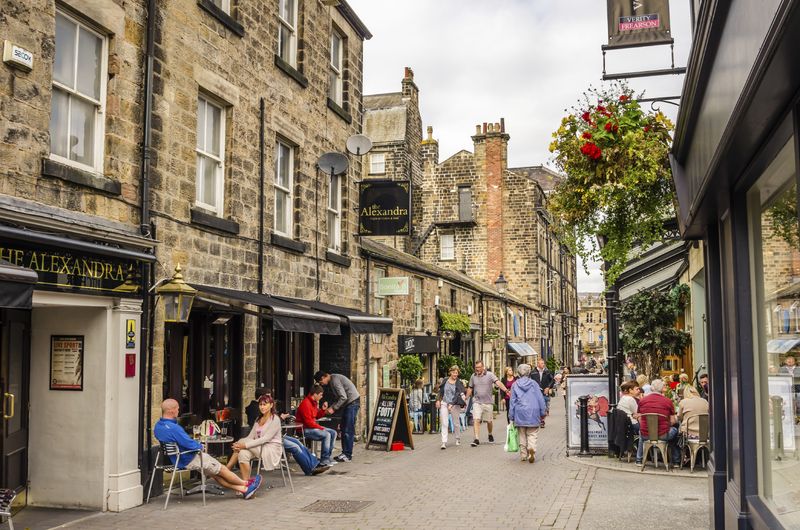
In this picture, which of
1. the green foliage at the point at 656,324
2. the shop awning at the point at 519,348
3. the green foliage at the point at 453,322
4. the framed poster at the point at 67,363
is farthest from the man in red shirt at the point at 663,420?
the shop awning at the point at 519,348

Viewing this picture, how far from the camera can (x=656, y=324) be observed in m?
19.1

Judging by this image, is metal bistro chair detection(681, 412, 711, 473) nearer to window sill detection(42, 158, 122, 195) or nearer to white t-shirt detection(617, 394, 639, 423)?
white t-shirt detection(617, 394, 639, 423)

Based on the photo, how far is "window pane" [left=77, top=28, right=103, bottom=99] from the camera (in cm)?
969

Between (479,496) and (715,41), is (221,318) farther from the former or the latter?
(715,41)

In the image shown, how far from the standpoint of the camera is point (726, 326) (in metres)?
6.32

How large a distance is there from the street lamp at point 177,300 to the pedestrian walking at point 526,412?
6378 millimetres

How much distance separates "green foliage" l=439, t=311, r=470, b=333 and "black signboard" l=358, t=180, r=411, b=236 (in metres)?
8.27

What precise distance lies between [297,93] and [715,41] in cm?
1172

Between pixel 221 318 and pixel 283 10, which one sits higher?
pixel 283 10

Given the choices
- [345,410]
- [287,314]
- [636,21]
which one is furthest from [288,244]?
[636,21]

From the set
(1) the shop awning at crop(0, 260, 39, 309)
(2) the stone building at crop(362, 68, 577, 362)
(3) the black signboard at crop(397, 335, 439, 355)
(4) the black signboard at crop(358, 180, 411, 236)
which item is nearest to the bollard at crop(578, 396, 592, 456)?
(4) the black signboard at crop(358, 180, 411, 236)

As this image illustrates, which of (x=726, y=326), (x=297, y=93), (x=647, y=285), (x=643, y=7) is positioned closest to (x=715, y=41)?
(x=726, y=326)

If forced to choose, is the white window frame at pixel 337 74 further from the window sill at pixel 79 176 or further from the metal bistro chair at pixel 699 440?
the metal bistro chair at pixel 699 440

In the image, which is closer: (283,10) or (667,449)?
(667,449)
